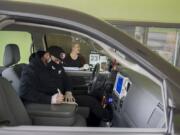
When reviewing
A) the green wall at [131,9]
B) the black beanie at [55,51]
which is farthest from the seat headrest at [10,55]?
the green wall at [131,9]

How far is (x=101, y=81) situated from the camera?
3451 mm

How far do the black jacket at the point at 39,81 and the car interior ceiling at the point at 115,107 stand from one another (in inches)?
4.2

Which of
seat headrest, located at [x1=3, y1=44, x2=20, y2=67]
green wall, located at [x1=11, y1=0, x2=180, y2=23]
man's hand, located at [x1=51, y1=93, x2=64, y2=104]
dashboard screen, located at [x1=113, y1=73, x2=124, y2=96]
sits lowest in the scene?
man's hand, located at [x1=51, y1=93, x2=64, y2=104]

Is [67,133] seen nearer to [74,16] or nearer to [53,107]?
[74,16]

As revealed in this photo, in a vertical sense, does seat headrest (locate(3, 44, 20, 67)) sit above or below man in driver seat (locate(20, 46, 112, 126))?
above

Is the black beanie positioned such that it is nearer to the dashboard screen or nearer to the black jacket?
the black jacket

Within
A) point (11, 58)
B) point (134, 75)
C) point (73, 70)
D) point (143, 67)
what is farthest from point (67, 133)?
point (73, 70)

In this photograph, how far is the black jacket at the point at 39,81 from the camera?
2.48m

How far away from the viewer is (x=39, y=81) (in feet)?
8.78

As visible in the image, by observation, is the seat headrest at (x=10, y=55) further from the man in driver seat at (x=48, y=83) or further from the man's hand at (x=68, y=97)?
the man's hand at (x=68, y=97)

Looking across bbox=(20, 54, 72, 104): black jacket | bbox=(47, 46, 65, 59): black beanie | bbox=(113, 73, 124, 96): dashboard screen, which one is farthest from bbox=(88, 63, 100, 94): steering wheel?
bbox=(47, 46, 65, 59): black beanie

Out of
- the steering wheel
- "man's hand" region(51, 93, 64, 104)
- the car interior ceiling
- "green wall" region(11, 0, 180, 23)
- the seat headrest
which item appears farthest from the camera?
"green wall" region(11, 0, 180, 23)

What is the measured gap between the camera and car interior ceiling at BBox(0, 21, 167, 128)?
179cm

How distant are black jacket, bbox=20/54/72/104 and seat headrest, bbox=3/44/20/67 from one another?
522mm
